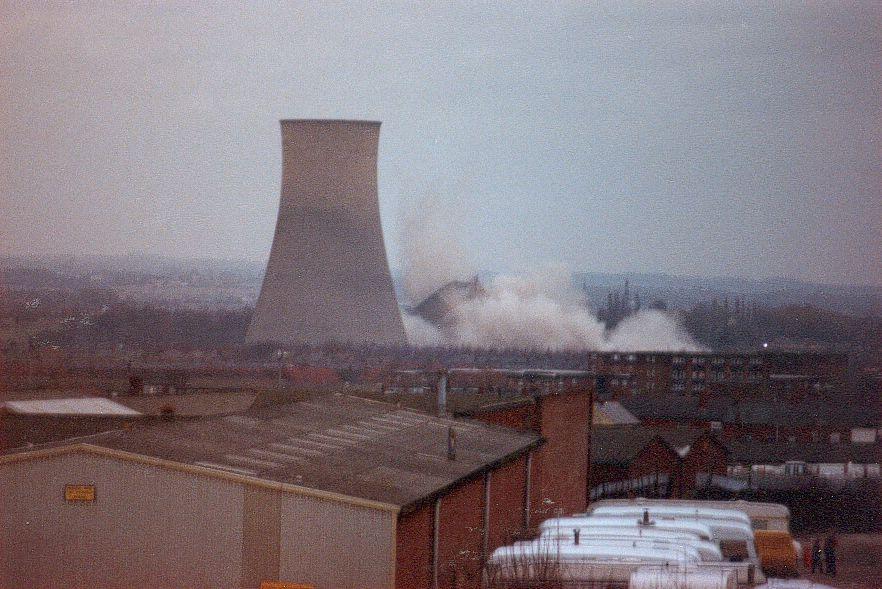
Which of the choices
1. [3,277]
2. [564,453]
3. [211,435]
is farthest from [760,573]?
[3,277]

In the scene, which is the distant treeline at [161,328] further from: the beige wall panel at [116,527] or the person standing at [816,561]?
the beige wall panel at [116,527]

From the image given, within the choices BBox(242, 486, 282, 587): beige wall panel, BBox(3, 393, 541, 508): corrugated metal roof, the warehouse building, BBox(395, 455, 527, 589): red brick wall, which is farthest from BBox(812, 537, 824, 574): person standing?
BBox(242, 486, 282, 587): beige wall panel

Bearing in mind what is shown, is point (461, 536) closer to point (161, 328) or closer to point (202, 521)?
point (202, 521)

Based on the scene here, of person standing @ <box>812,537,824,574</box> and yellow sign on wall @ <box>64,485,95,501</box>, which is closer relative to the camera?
yellow sign on wall @ <box>64,485,95,501</box>

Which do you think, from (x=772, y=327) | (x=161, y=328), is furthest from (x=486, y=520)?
(x=772, y=327)

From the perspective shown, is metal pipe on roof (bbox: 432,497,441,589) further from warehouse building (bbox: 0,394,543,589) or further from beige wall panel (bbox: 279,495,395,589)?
beige wall panel (bbox: 279,495,395,589)

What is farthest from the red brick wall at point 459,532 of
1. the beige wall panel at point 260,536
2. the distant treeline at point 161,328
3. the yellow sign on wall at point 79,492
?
the distant treeline at point 161,328

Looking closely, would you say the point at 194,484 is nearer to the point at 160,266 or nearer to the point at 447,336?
the point at 160,266
